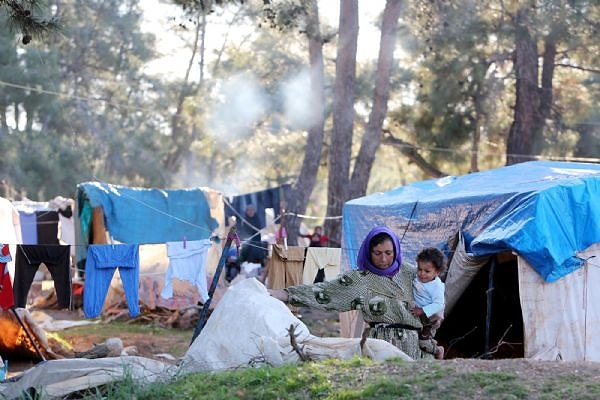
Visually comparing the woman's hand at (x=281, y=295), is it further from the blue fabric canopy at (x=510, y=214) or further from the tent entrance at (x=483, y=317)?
the tent entrance at (x=483, y=317)

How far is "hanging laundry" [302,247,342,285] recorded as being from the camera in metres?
12.9

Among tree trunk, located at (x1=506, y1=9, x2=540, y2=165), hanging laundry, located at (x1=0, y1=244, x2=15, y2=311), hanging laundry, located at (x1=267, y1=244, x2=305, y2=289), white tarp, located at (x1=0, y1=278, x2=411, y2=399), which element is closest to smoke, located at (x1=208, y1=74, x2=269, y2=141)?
tree trunk, located at (x1=506, y1=9, x2=540, y2=165)

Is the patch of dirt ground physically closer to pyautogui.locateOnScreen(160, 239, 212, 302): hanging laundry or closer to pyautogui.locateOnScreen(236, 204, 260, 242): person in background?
pyautogui.locateOnScreen(160, 239, 212, 302): hanging laundry

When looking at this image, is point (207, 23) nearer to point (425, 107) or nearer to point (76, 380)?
point (425, 107)

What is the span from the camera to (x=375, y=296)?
662 centimetres

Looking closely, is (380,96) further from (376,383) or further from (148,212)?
(376,383)

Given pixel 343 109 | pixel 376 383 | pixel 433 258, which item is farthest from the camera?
pixel 343 109

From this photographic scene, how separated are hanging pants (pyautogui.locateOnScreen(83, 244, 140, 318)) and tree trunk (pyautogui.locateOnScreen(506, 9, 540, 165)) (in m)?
13.2

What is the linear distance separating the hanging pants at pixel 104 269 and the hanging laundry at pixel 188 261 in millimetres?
743

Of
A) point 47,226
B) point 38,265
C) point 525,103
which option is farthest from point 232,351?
point 525,103

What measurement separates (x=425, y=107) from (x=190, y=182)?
78.5 ft

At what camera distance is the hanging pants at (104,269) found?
11953mm

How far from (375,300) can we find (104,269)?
6.11 metres

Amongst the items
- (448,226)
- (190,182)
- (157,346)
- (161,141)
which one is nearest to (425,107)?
(157,346)
